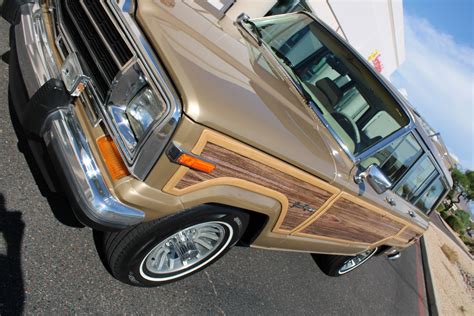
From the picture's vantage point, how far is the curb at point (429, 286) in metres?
7.32

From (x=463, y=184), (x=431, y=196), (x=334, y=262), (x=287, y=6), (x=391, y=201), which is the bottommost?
(x=334, y=262)

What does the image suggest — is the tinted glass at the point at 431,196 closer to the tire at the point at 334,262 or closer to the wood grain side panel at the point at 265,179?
the tire at the point at 334,262

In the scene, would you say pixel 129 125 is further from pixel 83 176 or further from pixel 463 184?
pixel 463 184

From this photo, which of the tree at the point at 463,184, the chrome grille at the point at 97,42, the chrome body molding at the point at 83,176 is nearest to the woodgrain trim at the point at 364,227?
the chrome body molding at the point at 83,176

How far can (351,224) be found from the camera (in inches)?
133

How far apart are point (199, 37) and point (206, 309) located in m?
2.03

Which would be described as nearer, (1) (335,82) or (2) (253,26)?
(1) (335,82)

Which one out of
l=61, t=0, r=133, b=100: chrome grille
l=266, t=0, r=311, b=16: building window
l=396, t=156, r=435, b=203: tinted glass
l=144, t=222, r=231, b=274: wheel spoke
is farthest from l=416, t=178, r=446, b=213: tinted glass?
l=266, t=0, r=311, b=16: building window

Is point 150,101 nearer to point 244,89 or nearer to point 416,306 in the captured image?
point 244,89

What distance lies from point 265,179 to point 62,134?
3.99ft

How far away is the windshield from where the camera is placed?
3.21 meters

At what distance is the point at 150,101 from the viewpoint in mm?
2148

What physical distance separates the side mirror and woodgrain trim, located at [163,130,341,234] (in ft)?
0.91

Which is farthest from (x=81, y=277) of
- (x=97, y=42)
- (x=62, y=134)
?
(x=97, y=42)
